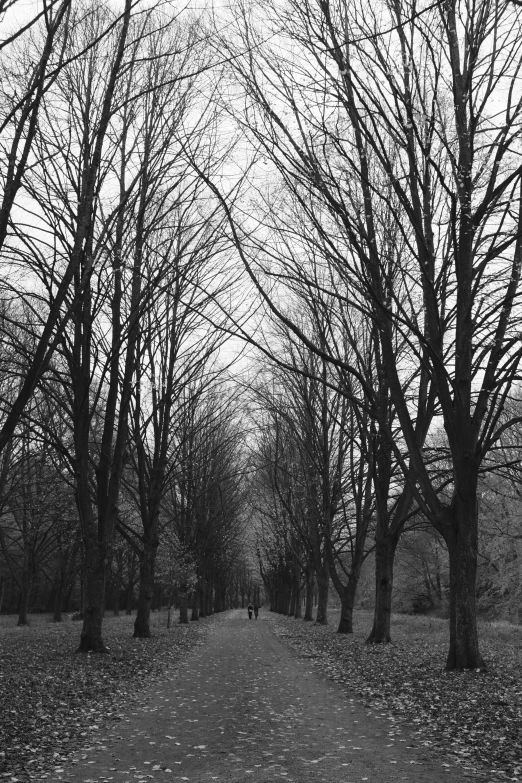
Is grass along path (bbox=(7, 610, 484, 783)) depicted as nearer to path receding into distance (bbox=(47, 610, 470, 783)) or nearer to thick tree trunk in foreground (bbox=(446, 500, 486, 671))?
path receding into distance (bbox=(47, 610, 470, 783))

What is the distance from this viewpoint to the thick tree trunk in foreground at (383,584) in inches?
724

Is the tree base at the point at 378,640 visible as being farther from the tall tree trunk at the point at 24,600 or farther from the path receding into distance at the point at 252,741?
the tall tree trunk at the point at 24,600

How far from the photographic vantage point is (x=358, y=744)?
6.86 metres

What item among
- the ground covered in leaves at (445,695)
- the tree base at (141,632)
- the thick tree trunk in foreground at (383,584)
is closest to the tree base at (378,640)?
Result: the thick tree trunk in foreground at (383,584)

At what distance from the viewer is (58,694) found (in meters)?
9.67

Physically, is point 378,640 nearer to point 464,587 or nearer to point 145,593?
point 464,587

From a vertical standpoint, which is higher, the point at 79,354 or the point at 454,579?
the point at 79,354

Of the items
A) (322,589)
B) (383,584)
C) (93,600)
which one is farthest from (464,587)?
(322,589)

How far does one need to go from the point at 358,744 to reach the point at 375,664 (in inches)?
282

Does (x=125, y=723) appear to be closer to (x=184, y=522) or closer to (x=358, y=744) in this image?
(x=358, y=744)

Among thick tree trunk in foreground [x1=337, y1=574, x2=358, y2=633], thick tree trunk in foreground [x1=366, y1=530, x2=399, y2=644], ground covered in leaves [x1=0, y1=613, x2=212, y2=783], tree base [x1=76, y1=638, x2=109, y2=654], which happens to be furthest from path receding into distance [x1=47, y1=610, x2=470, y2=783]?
thick tree trunk in foreground [x1=337, y1=574, x2=358, y2=633]

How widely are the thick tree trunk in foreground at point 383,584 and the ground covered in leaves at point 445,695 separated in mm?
839

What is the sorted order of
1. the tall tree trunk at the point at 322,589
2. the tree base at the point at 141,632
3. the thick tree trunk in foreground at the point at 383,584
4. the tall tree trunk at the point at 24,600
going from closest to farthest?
the thick tree trunk in foreground at the point at 383,584 → the tree base at the point at 141,632 → the tall tree trunk at the point at 322,589 → the tall tree trunk at the point at 24,600

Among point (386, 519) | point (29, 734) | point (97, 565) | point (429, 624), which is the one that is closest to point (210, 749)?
point (29, 734)
